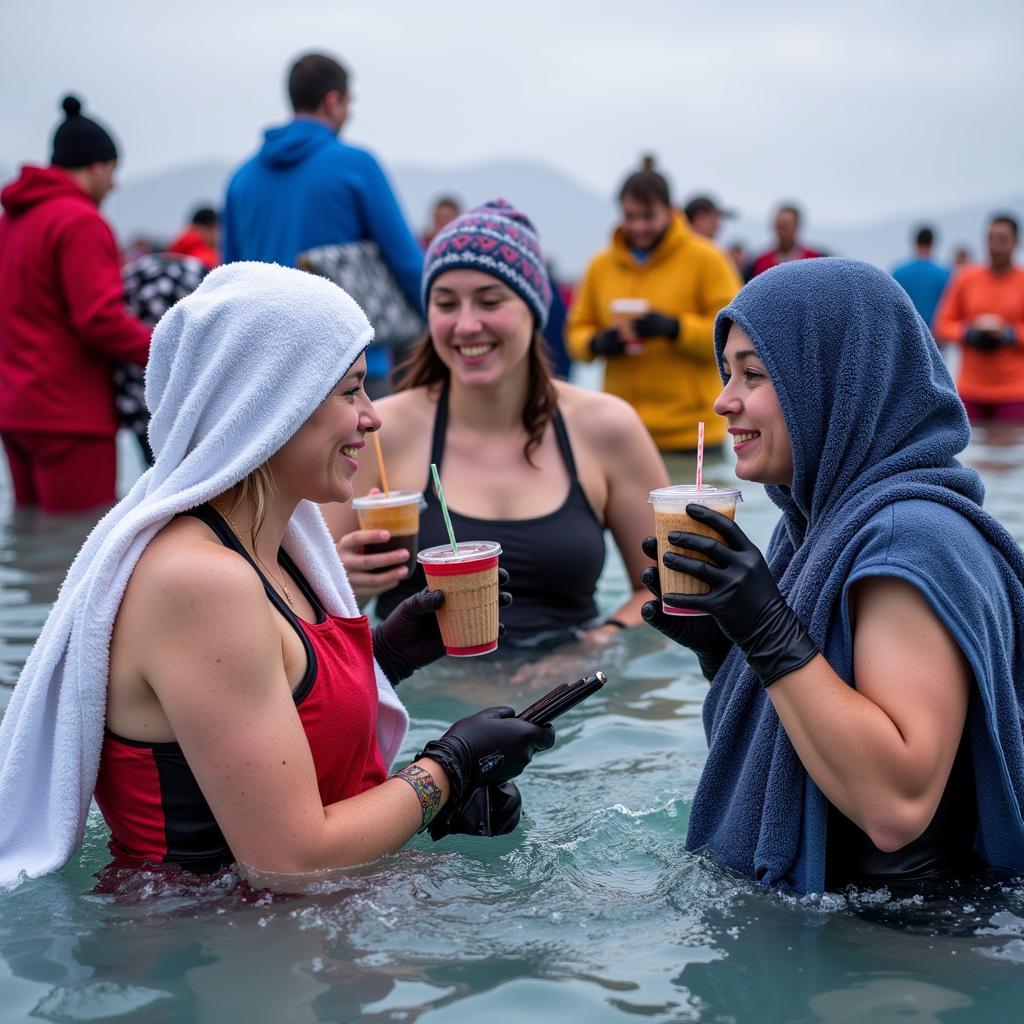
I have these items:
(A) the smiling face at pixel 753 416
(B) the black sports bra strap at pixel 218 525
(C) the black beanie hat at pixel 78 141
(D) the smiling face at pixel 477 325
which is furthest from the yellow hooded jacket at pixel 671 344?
(B) the black sports bra strap at pixel 218 525

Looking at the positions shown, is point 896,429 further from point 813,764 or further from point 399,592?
point 399,592

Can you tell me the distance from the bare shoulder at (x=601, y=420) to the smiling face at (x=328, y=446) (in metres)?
2.20

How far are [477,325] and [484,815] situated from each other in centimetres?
202

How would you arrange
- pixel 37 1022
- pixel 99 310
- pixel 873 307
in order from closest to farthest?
pixel 37 1022, pixel 873 307, pixel 99 310

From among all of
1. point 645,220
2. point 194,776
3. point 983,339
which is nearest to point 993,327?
point 983,339

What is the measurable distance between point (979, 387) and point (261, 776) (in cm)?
985

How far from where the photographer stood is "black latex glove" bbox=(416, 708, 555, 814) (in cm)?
307

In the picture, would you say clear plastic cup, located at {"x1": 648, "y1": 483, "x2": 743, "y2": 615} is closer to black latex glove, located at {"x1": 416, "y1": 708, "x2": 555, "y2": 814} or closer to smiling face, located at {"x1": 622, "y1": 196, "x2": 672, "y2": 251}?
black latex glove, located at {"x1": 416, "y1": 708, "x2": 555, "y2": 814}

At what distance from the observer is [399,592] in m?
4.92

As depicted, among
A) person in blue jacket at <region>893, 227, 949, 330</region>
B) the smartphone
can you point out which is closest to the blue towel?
the smartphone

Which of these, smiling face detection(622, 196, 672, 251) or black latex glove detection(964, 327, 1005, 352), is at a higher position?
smiling face detection(622, 196, 672, 251)

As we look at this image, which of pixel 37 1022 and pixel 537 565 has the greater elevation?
pixel 537 565

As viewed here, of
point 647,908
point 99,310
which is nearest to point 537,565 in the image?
point 647,908

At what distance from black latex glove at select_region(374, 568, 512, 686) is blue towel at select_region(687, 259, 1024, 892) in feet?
3.26
